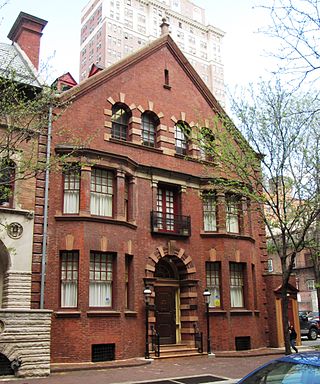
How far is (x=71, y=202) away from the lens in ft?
60.4

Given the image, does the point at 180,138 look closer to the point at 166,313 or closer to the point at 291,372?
the point at 166,313

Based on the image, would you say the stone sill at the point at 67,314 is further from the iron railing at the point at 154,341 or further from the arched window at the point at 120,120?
the arched window at the point at 120,120

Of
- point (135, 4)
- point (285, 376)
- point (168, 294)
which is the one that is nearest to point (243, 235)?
point (168, 294)

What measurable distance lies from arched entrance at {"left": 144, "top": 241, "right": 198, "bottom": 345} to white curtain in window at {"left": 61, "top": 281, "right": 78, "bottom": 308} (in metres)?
3.55

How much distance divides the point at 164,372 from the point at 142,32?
321 feet

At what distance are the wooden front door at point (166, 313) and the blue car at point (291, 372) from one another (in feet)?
46.7

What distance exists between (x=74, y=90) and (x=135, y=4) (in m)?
92.7

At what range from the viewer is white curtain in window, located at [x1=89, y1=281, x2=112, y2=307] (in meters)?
17.9

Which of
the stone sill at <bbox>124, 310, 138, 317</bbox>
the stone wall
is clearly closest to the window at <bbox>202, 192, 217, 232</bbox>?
the stone sill at <bbox>124, 310, 138, 317</bbox>

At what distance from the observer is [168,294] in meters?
21.0

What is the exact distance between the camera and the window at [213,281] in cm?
2152

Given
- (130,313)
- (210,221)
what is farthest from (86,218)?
(210,221)

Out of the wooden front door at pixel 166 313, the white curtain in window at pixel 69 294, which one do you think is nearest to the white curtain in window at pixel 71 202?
the white curtain in window at pixel 69 294

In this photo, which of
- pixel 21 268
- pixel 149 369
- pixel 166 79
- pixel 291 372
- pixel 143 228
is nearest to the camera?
pixel 291 372
